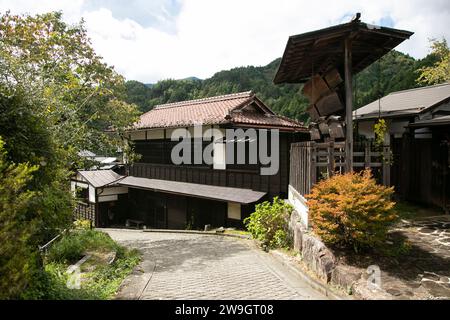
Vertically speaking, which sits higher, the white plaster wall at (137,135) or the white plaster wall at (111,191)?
the white plaster wall at (137,135)

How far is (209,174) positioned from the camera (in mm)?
17109

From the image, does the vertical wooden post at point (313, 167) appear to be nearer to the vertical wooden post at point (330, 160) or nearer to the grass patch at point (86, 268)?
the vertical wooden post at point (330, 160)

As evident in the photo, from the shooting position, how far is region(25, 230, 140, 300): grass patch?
5250 millimetres

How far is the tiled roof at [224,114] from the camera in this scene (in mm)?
15930

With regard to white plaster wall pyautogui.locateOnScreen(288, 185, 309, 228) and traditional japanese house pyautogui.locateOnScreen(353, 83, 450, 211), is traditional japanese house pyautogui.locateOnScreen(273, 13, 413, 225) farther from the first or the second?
traditional japanese house pyautogui.locateOnScreen(353, 83, 450, 211)

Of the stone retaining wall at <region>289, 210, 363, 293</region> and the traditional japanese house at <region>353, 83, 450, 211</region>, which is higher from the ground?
the traditional japanese house at <region>353, 83, 450, 211</region>

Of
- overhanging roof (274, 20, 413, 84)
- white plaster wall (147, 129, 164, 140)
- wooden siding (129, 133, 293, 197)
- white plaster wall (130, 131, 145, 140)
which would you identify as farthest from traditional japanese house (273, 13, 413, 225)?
white plaster wall (130, 131, 145, 140)

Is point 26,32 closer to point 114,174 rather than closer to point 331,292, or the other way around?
point 114,174

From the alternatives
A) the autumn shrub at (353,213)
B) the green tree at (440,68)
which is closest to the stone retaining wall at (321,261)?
the autumn shrub at (353,213)

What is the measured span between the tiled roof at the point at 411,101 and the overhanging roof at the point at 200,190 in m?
5.93

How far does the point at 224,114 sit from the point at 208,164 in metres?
2.88

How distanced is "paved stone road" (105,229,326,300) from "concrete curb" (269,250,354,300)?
0.10m

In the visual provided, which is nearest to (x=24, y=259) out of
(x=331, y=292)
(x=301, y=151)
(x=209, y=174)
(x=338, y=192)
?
(x=331, y=292)
